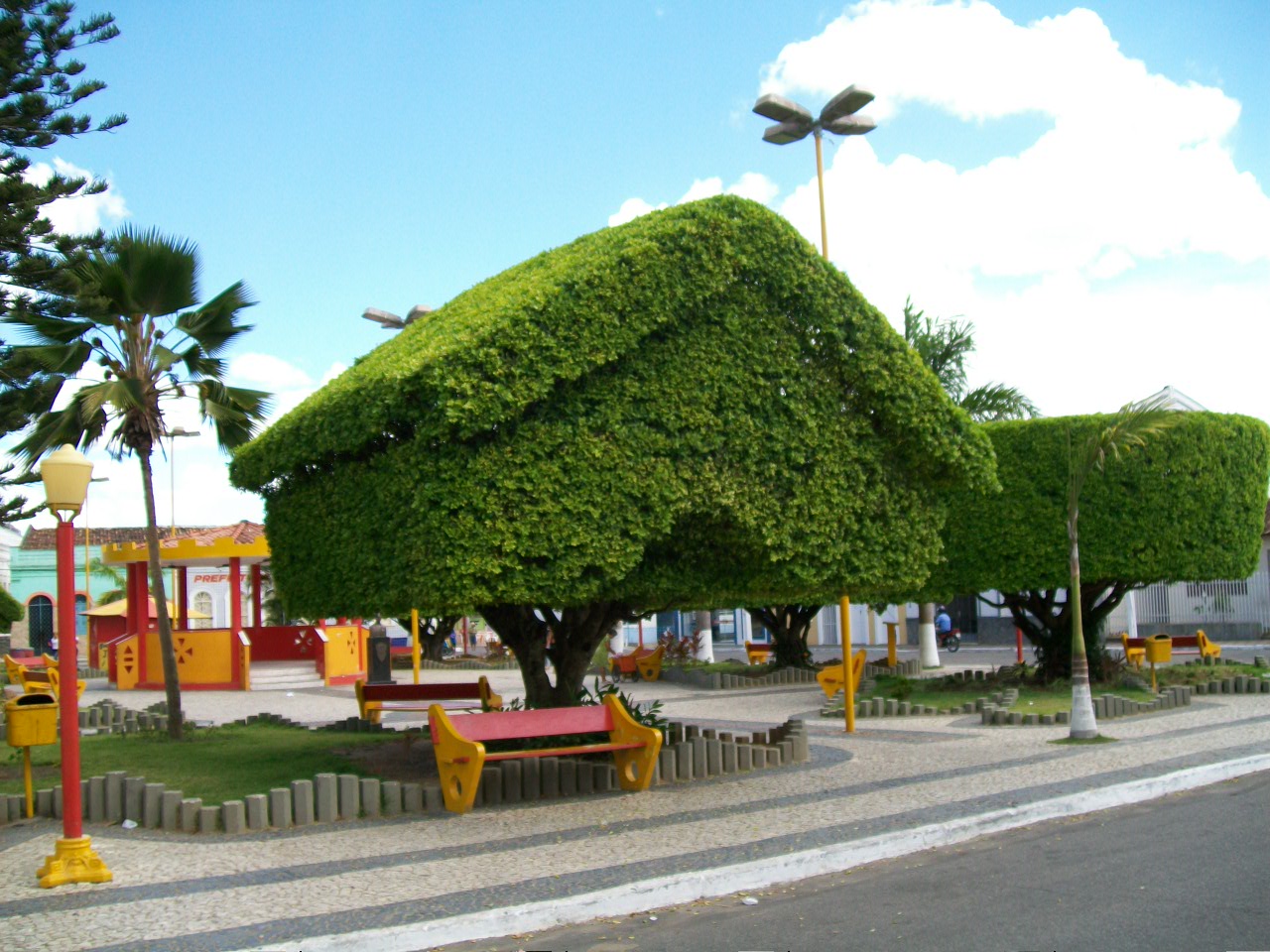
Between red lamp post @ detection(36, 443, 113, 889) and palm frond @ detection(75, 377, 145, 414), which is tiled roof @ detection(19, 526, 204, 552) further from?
red lamp post @ detection(36, 443, 113, 889)

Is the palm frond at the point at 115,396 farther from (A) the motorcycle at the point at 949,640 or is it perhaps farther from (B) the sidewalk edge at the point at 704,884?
(A) the motorcycle at the point at 949,640

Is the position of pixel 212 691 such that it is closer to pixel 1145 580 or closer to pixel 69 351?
pixel 69 351

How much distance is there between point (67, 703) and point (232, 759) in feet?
19.4

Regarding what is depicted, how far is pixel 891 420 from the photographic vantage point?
11172 millimetres

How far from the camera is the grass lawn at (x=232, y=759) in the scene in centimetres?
1182

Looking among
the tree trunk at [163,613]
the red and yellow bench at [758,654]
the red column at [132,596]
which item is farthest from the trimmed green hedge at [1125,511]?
the red column at [132,596]

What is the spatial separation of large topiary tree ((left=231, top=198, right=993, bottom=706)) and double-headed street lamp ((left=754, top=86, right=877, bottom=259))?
416cm

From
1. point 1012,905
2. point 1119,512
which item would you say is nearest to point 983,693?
point 1119,512

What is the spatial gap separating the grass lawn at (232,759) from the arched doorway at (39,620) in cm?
4782

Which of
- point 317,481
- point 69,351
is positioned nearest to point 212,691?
point 69,351

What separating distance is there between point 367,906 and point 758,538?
15.8 ft

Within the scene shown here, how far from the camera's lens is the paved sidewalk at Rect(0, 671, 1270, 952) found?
659 centimetres

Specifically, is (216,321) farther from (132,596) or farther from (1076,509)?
(132,596)

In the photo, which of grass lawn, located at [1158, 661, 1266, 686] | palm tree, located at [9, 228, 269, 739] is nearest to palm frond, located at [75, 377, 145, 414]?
palm tree, located at [9, 228, 269, 739]
